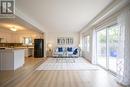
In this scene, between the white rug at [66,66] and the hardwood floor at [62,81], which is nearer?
the hardwood floor at [62,81]

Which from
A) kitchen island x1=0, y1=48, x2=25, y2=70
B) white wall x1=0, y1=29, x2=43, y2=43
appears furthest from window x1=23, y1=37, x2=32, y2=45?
kitchen island x1=0, y1=48, x2=25, y2=70

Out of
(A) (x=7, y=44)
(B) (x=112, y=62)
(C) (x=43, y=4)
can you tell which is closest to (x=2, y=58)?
(C) (x=43, y=4)

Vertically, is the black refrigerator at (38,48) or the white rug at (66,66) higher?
the black refrigerator at (38,48)

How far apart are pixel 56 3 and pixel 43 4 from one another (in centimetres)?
46

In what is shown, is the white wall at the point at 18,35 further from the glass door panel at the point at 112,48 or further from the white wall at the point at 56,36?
the glass door panel at the point at 112,48

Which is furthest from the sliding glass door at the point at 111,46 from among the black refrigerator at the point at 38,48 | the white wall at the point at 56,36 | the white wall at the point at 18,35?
the white wall at the point at 18,35

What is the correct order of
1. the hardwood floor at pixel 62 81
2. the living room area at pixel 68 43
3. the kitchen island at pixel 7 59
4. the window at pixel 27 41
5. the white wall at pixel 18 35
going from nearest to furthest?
1. the hardwood floor at pixel 62 81
2. the living room area at pixel 68 43
3. the kitchen island at pixel 7 59
4. the white wall at pixel 18 35
5. the window at pixel 27 41

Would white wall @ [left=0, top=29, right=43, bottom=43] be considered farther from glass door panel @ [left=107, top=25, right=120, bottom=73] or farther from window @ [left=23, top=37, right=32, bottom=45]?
glass door panel @ [left=107, top=25, right=120, bottom=73]

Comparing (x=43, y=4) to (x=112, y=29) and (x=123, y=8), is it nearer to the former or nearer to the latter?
(x=123, y=8)

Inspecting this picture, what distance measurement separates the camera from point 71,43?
15.3 metres

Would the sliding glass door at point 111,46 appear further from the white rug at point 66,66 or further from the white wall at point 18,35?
the white wall at point 18,35

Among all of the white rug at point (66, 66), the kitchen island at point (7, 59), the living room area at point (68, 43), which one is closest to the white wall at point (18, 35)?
the living room area at point (68, 43)

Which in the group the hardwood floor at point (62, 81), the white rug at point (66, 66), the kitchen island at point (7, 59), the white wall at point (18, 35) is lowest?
the hardwood floor at point (62, 81)

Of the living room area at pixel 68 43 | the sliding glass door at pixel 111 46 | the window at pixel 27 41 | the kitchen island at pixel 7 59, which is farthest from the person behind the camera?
the window at pixel 27 41
